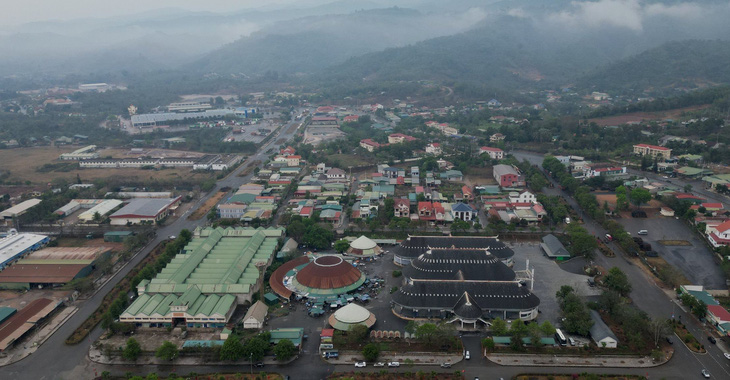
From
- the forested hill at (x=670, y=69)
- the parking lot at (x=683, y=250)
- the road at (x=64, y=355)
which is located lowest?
the road at (x=64, y=355)

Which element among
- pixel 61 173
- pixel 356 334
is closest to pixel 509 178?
pixel 356 334

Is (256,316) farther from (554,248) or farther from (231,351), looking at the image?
(554,248)

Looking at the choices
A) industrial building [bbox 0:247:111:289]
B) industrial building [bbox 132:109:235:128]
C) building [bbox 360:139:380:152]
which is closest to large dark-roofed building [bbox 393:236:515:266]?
industrial building [bbox 0:247:111:289]

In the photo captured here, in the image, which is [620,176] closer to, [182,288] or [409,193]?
[409,193]

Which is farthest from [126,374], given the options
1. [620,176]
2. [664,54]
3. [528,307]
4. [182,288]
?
[664,54]

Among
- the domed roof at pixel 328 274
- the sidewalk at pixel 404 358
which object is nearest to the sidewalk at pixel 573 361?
the sidewalk at pixel 404 358

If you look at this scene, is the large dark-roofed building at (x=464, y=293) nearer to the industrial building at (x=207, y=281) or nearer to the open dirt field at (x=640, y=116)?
the industrial building at (x=207, y=281)
